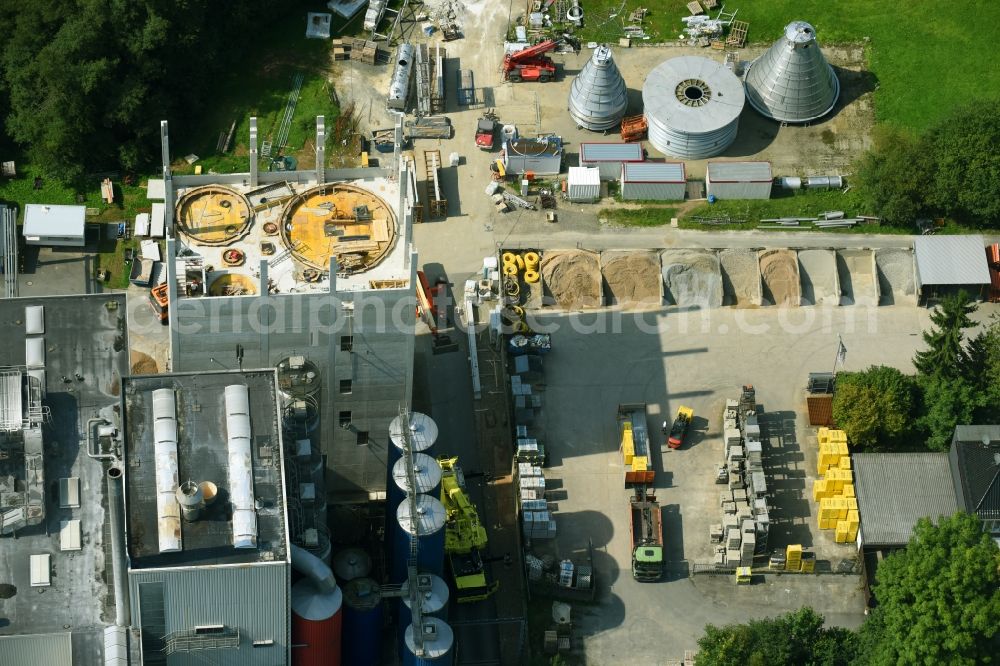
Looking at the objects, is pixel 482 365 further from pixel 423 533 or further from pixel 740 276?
pixel 423 533

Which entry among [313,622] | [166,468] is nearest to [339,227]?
[166,468]

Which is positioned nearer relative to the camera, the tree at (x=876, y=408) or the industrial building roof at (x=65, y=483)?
the industrial building roof at (x=65, y=483)

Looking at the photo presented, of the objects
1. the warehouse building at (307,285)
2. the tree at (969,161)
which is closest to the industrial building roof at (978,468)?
the tree at (969,161)

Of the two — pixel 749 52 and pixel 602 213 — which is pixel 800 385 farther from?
pixel 749 52

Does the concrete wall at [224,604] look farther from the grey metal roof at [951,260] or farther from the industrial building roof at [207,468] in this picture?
the grey metal roof at [951,260]

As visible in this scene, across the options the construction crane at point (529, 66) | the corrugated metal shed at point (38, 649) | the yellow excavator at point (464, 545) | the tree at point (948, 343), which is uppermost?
the construction crane at point (529, 66)

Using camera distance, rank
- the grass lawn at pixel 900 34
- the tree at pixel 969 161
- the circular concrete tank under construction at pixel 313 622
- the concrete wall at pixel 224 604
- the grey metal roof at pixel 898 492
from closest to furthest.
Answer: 1. the concrete wall at pixel 224 604
2. the circular concrete tank under construction at pixel 313 622
3. the grey metal roof at pixel 898 492
4. the tree at pixel 969 161
5. the grass lawn at pixel 900 34
